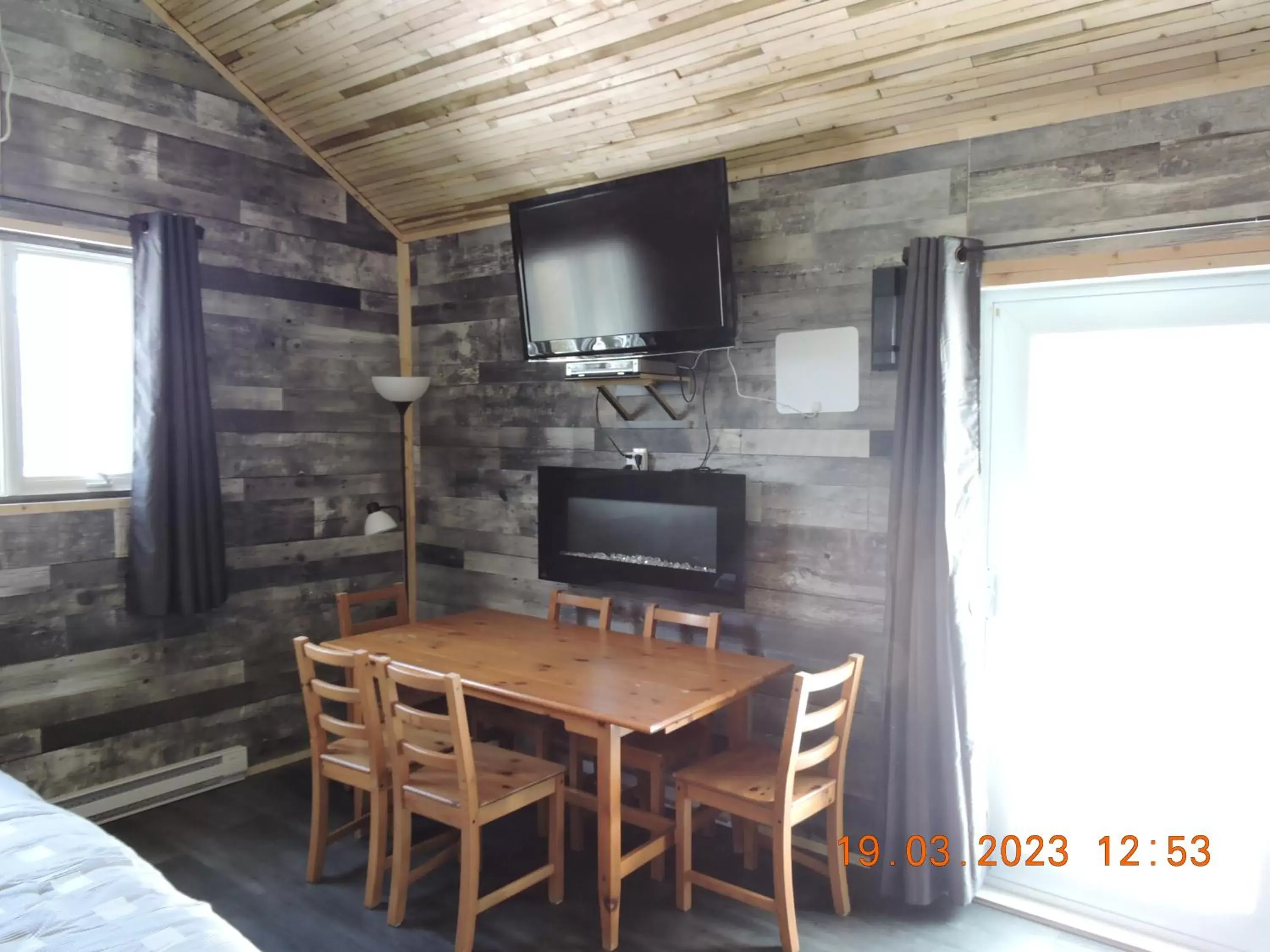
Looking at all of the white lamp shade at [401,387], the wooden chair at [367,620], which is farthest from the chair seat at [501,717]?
the white lamp shade at [401,387]

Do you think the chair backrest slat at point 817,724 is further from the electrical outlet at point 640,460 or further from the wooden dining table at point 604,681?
the electrical outlet at point 640,460

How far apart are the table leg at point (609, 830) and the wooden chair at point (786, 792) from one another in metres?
0.28

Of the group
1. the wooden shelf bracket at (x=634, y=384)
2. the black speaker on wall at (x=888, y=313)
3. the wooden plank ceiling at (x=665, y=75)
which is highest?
the wooden plank ceiling at (x=665, y=75)

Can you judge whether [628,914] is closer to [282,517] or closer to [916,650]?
[916,650]

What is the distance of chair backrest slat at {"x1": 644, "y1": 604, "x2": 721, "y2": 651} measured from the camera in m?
3.23

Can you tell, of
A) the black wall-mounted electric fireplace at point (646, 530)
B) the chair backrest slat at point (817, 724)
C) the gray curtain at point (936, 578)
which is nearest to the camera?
the chair backrest slat at point (817, 724)

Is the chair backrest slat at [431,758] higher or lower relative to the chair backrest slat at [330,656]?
lower

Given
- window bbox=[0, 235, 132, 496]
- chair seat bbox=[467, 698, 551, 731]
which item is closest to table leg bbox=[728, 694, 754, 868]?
chair seat bbox=[467, 698, 551, 731]

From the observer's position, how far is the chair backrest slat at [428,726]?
250 centimetres

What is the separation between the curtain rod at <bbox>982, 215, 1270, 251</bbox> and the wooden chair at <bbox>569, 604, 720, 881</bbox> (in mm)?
1581

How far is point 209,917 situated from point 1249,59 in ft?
9.95

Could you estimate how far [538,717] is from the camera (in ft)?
11.1

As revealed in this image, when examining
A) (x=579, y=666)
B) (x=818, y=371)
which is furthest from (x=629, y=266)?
(x=579, y=666)
